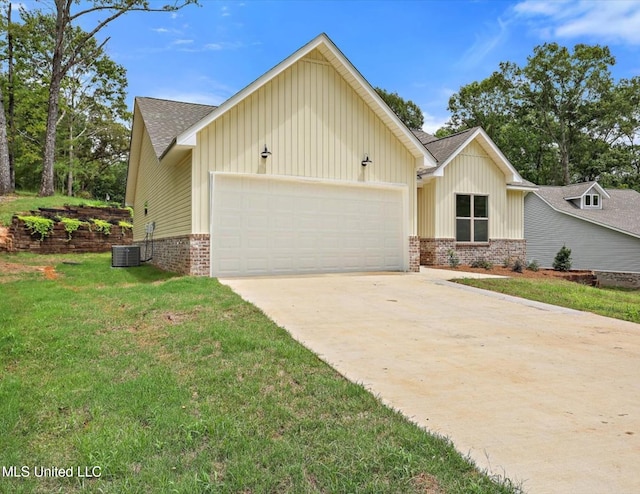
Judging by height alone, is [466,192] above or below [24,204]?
above

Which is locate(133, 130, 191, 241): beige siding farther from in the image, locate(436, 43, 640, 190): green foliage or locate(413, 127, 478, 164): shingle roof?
locate(436, 43, 640, 190): green foliage

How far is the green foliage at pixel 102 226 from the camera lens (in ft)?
60.1

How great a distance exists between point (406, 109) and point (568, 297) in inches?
1229

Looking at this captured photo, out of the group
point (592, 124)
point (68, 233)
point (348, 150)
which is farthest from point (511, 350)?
point (592, 124)

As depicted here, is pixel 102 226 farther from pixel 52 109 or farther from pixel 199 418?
pixel 199 418

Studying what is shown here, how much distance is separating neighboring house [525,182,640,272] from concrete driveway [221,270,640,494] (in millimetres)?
15069

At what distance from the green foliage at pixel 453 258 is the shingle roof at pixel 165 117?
949 centimetres

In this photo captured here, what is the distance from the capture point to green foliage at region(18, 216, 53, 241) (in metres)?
15.8

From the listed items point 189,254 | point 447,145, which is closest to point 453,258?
point 447,145

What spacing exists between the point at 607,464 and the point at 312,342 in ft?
10.3

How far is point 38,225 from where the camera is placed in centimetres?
1593

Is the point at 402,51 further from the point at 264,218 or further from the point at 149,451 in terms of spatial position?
the point at 149,451

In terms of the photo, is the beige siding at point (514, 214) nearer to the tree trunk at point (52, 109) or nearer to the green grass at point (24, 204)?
the green grass at point (24, 204)

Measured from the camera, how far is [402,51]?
16.3 metres
